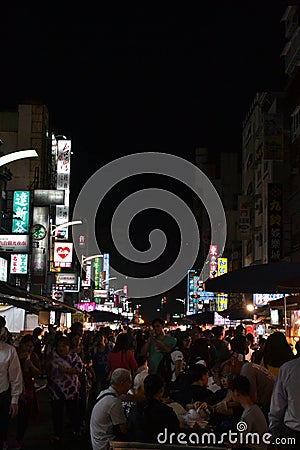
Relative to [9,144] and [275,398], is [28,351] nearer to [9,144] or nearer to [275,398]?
[275,398]

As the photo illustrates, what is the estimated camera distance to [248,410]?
25.5ft

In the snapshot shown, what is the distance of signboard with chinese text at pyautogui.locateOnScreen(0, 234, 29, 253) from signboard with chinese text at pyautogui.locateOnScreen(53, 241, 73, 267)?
9338 mm

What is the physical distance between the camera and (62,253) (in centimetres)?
5306

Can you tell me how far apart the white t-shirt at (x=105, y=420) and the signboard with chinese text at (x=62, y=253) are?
145 ft

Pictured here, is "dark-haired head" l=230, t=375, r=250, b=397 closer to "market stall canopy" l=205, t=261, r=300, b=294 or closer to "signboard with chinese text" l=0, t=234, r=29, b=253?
"market stall canopy" l=205, t=261, r=300, b=294

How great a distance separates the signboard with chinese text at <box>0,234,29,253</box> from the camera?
141ft

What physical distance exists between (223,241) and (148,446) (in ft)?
321

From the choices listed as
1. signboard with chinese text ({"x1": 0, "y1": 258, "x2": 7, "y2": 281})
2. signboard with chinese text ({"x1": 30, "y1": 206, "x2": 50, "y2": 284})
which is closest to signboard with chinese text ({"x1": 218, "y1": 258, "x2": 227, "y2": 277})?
signboard with chinese text ({"x1": 30, "y1": 206, "x2": 50, "y2": 284})

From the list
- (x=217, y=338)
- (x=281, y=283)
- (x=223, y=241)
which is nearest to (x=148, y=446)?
(x=281, y=283)

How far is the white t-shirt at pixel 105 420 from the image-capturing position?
8.36 metres

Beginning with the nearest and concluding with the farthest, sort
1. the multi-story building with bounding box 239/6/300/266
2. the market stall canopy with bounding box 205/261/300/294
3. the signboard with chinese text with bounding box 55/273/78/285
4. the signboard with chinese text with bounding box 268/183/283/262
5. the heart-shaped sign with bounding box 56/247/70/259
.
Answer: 1. the market stall canopy with bounding box 205/261/300/294
2. the multi-story building with bounding box 239/6/300/266
3. the signboard with chinese text with bounding box 268/183/283/262
4. the heart-shaped sign with bounding box 56/247/70/259
5. the signboard with chinese text with bounding box 55/273/78/285

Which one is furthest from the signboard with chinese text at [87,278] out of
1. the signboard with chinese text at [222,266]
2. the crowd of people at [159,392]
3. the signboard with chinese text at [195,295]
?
the crowd of people at [159,392]

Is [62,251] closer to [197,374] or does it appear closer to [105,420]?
[197,374]

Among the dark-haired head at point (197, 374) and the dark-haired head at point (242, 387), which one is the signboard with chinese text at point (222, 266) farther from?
the dark-haired head at point (242, 387)
